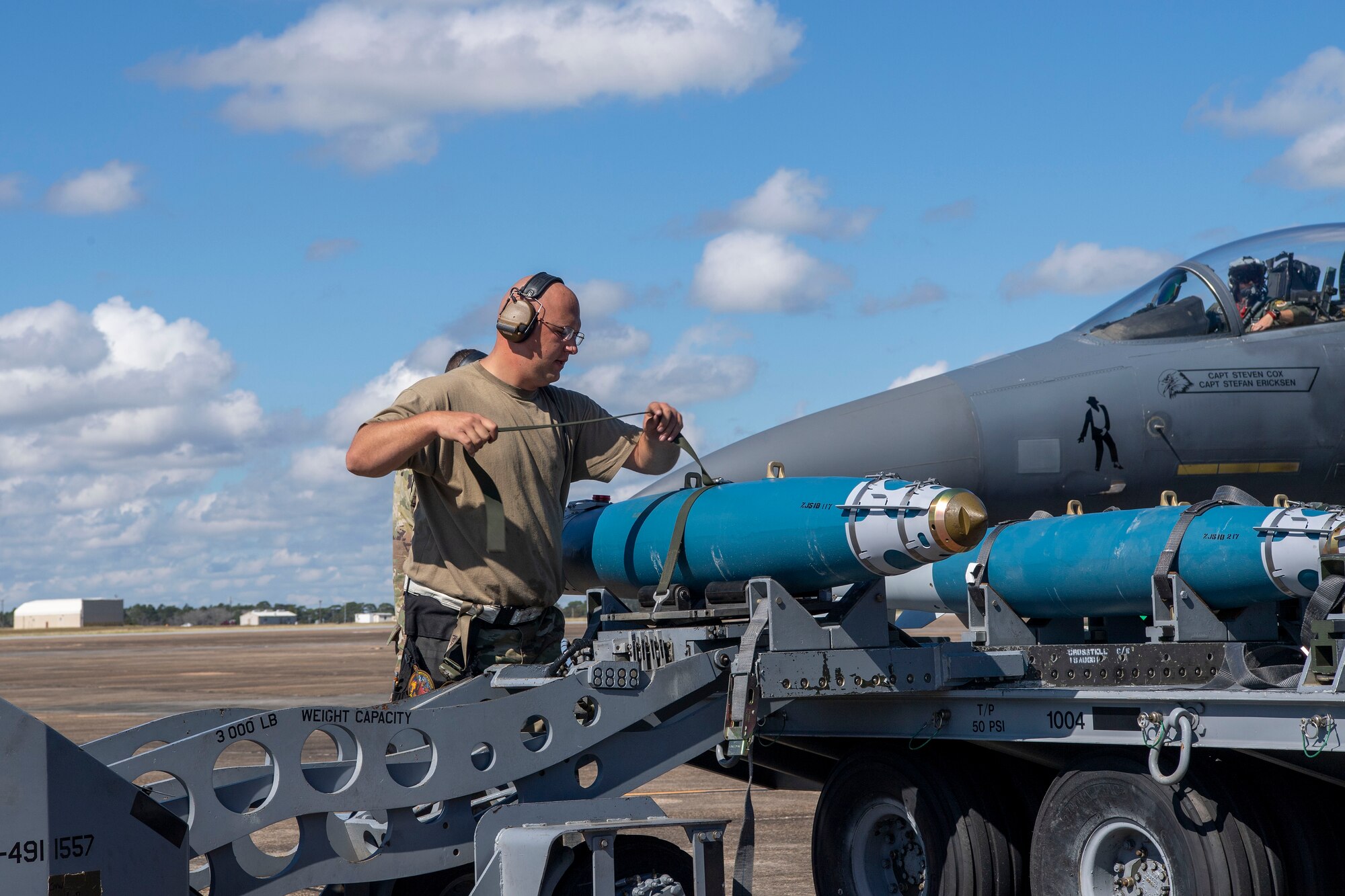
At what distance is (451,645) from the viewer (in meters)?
4.91

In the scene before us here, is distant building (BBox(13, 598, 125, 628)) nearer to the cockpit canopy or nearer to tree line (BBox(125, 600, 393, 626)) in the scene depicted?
tree line (BBox(125, 600, 393, 626))

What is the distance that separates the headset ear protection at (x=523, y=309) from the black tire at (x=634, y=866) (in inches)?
72.2

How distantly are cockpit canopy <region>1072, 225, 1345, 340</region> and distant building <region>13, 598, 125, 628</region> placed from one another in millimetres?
113511

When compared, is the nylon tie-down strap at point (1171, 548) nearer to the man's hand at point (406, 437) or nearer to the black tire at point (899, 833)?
the black tire at point (899, 833)

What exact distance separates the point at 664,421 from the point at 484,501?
2.51 ft

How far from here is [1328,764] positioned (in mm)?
4117

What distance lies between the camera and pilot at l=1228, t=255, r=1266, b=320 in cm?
734

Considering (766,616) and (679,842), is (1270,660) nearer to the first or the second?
(766,616)

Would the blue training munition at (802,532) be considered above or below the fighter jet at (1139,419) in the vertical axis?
below

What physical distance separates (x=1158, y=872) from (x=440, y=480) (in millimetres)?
2721

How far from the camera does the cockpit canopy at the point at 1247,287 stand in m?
7.33

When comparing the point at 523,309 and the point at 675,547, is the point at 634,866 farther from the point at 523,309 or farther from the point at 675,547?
the point at 523,309

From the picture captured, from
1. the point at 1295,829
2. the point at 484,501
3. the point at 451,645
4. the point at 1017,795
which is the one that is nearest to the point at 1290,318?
the point at 1017,795

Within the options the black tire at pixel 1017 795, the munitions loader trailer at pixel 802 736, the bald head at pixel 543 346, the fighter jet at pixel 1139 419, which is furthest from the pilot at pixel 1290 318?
the bald head at pixel 543 346
